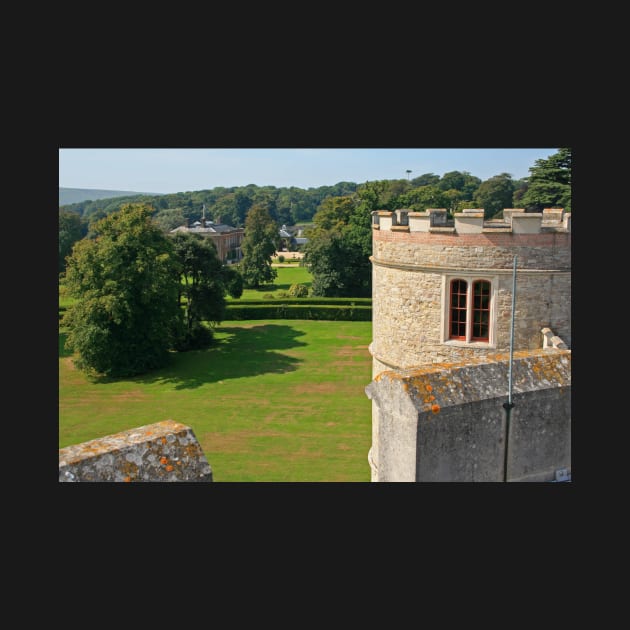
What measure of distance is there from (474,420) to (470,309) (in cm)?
535

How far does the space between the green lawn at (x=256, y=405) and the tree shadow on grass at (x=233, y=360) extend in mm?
55

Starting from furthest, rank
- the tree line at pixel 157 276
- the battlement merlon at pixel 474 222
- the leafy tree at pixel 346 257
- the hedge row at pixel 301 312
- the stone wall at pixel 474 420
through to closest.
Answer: the leafy tree at pixel 346 257
the hedge row at pixel 301 312
the tree line at pixel 157 276
the battlement merlon at pixel 474 222
the stone wall at pixel 474 420

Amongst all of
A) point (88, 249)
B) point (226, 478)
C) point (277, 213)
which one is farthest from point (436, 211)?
point (277, 213)

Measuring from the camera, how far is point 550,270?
14508mm

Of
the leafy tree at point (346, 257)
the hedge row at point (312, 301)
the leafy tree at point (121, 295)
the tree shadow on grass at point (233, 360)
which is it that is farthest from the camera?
the leafy tree at point (346, 257)

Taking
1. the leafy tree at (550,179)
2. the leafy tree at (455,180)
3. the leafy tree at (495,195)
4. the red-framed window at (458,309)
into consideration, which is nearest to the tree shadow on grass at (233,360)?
the red-framed window at (458,309)

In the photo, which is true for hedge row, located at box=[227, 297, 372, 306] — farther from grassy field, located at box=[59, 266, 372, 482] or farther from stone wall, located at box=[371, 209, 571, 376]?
stone wall, located at box=[371, 209, 571, 376]

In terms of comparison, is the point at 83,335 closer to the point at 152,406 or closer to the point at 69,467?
the point at 152,406

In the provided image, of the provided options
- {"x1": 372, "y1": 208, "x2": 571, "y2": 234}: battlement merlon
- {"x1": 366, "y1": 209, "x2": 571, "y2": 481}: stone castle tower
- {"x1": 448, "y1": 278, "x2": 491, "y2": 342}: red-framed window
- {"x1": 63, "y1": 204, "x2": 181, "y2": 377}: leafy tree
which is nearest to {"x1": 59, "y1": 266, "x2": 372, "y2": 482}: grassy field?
{"x1": 63, "y1": 204, "x2": 181, "y2": 377}: leafy tree

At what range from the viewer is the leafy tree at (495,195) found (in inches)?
2850

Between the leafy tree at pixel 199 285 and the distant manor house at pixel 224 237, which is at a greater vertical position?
the distant manor house at pixel 224 237

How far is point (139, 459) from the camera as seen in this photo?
336 inches

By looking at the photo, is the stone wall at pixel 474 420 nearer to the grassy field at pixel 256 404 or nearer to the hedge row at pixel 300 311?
the grassy field at pixel 256 404

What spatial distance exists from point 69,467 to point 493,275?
33.8 feet
